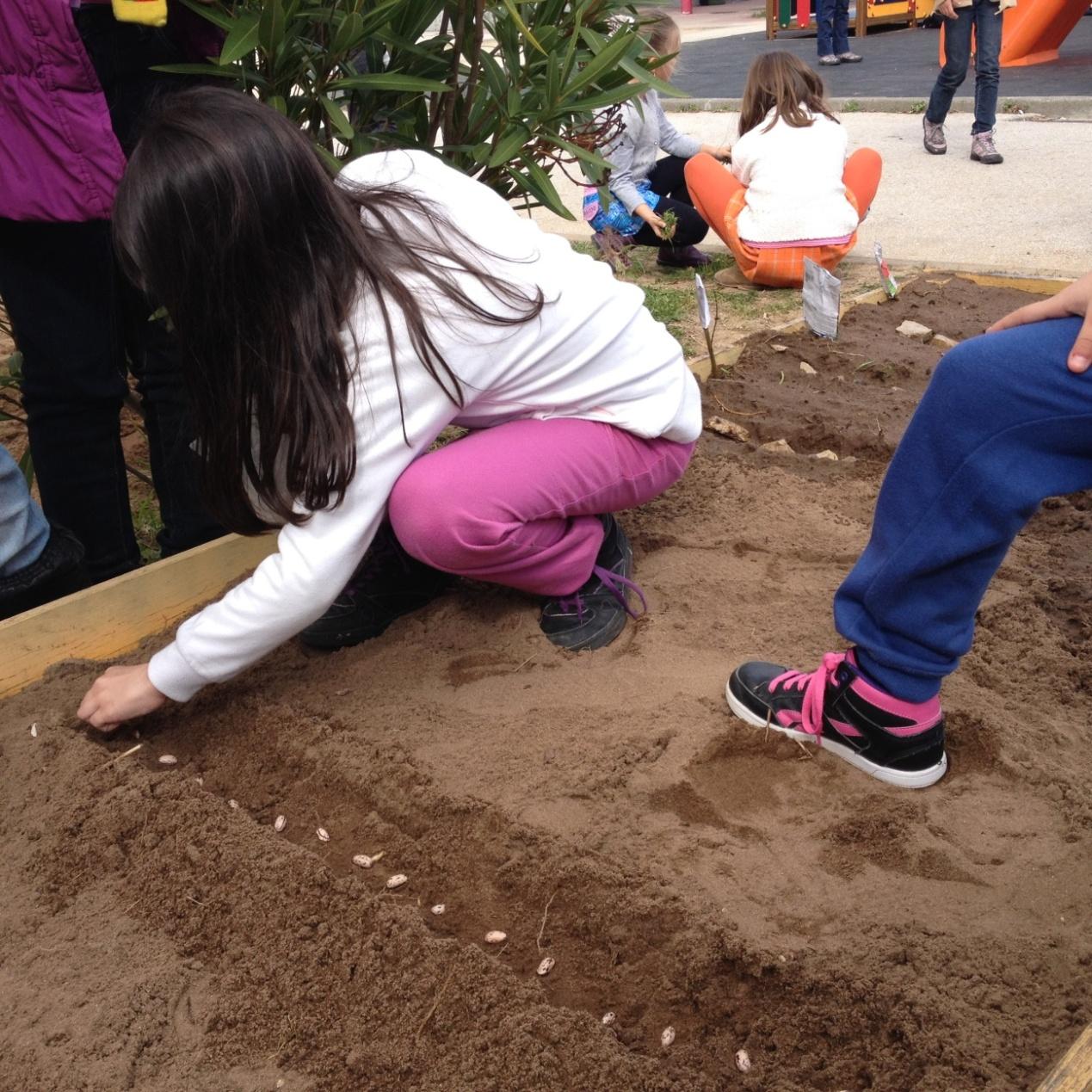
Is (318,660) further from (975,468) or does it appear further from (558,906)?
(975,468)

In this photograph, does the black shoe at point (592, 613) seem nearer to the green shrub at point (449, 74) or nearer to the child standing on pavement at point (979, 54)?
the green shrub at point (449, 74)

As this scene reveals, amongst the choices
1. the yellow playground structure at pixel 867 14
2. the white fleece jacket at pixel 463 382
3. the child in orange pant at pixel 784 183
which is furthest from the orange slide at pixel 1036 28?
the white fleece jacket at pixel 463 382

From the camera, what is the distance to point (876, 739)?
1.81 metres

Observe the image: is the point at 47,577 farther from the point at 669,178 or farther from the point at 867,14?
the point at 867,14

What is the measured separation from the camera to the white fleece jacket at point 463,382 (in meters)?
1.85

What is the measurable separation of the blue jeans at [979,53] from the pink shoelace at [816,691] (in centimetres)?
638

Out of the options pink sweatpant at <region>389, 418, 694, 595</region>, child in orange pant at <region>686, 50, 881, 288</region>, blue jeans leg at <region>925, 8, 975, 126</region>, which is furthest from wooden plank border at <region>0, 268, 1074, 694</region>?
blue jeans leg at <region>925, 8, 975, 126</region>

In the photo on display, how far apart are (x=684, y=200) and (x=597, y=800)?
4.93m

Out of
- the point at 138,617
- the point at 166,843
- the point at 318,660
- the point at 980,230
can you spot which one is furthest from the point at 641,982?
Result: the point at 980,230

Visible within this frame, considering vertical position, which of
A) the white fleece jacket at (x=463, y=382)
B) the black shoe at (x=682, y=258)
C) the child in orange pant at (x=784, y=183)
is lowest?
the black shoe at (x=682, y=258)

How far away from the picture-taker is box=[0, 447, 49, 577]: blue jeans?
2314mm

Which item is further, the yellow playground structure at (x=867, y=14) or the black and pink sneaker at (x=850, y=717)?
the yellow playground structure at (x=867, y=14)

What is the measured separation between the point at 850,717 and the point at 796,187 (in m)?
3.61

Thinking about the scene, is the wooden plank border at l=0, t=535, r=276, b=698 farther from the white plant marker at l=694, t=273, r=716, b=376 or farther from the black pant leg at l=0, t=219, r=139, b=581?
the white plant marker at l=694, t=273, r=716, b=376
